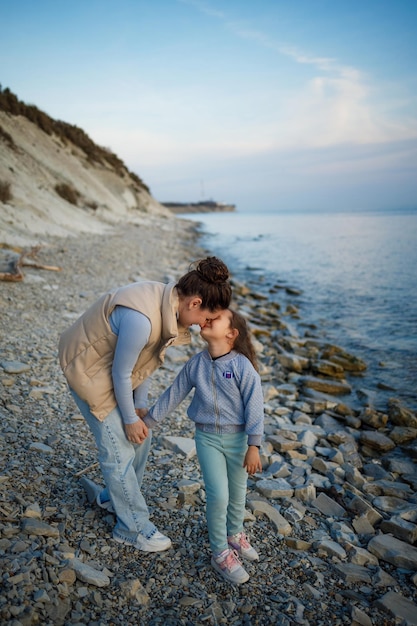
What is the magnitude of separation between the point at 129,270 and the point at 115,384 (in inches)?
410

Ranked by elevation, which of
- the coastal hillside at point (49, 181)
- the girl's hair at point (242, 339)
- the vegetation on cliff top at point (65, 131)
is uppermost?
the vegetation on cliff top at point (65, 131)

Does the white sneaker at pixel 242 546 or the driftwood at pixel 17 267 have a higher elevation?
the driftwood at pixel 17 267

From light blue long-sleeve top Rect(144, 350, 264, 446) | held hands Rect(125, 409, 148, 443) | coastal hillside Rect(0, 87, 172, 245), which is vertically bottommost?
held hands Rect(125, 409, 148, 443)

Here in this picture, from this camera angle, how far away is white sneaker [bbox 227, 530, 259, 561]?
293 cm

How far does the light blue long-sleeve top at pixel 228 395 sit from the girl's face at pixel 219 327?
0.15 metres

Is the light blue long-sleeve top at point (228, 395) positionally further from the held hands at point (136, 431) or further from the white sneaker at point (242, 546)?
the white sneaker at point (242, 546)

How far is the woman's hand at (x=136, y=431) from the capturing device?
270 cm

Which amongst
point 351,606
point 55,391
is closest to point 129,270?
point 55,391

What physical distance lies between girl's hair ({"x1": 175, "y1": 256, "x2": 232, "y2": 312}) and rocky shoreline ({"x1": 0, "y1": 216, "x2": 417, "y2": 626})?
5.79 feet

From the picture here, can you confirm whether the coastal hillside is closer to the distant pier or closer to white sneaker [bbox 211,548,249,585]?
white sneaker [bbox 211,548,249,585]

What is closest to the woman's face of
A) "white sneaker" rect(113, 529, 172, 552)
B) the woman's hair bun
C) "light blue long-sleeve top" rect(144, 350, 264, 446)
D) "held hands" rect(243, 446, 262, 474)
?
the woman's hair bun

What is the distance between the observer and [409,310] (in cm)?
1273

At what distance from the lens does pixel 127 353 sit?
2469 mm

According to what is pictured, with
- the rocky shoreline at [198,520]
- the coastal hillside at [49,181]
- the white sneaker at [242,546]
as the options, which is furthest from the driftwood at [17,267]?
the white sneaker at [242,546]
